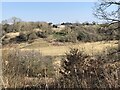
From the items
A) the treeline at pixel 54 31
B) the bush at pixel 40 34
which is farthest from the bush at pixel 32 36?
the bush at pixel 40 34

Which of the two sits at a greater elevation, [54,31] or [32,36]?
[54,31]

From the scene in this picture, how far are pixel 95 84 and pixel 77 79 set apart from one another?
0.41 meters

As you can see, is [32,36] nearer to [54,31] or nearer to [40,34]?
[40,34]

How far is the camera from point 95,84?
6582 mm

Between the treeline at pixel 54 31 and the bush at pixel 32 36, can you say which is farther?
the bush at pixel 32 36

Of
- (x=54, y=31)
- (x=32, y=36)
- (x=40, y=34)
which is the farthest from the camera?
(x=54, y=31)

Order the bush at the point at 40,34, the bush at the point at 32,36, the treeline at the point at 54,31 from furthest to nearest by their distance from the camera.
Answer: the bush at the point at 40,34
the bush at the point at 32,36
the treeline at the point at 54,31

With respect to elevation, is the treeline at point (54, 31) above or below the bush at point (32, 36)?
above

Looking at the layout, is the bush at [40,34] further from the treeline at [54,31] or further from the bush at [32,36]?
the bush at [32,36]

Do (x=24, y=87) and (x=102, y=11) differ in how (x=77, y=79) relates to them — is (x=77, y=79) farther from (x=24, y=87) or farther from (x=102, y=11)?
(x=102, y=11)

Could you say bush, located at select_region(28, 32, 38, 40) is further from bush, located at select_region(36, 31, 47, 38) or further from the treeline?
bush, located at select_region(36, 31, 47, 38)

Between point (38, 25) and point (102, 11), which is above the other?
point (102, 11)

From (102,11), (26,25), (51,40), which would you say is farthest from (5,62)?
(51,40)

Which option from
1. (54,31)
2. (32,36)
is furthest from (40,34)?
(54,31)
